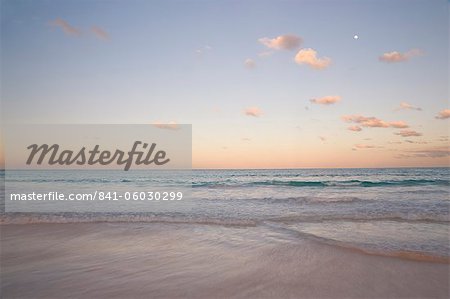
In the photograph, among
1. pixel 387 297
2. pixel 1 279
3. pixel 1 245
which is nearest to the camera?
pixel 387 297

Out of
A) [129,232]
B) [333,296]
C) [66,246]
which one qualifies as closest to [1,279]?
[66,246]

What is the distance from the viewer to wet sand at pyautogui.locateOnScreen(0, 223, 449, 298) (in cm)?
367

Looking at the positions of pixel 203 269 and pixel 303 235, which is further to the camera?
pixel 303 235

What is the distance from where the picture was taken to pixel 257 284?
12.6 feet

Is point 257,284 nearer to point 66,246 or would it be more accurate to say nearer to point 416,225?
point 66,246

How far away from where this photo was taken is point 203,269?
4438mm

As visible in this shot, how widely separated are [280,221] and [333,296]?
4.80 meters

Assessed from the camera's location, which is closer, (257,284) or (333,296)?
(333,296)

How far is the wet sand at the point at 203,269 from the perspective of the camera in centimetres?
367

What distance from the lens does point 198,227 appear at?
24.9 feet

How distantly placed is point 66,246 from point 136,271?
251cm

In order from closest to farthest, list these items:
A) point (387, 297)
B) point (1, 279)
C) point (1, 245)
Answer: point (387, 297) < point (1, 279) < point (1, 245)

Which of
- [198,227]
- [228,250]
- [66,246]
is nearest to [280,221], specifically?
[198,227]

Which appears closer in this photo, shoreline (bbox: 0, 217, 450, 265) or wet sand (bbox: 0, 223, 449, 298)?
wet sand (bbox: 0, 223, 449, 298)
